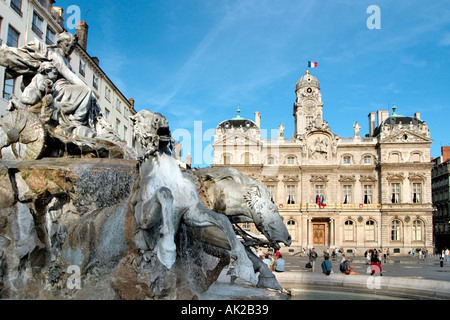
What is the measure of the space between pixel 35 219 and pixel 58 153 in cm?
163

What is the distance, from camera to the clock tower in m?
55.1

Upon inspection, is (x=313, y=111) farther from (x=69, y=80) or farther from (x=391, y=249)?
(x=69, y=80)

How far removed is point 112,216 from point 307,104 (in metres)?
52.4

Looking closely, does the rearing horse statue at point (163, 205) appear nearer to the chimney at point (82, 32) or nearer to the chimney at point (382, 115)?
the chimney at point (82, 32)

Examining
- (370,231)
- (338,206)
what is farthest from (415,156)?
(338,206)

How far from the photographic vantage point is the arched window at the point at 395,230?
160 ft

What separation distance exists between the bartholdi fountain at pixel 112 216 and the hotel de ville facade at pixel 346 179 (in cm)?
4206

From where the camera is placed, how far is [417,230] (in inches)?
1907

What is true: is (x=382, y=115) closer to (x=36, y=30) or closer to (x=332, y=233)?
(x=332, y=233)

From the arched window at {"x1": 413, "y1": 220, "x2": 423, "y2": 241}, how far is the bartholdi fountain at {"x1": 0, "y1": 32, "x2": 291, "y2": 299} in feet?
156

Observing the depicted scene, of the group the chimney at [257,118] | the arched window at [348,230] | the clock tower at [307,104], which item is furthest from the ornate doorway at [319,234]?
the chimney at [257,118]

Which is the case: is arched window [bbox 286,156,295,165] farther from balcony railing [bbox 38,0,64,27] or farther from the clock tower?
balcony railing [bbox 38,0,64,27]

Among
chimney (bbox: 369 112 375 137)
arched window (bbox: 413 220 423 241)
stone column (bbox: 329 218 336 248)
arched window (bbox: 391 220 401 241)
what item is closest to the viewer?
arched window (bbox: 413 220 423 241)

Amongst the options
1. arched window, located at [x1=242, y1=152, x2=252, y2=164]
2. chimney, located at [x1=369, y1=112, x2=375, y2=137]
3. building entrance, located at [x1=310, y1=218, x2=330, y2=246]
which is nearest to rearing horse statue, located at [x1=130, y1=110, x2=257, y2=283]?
building entrance, located at [x1=310, y1=218, x2=330, y2=246]
